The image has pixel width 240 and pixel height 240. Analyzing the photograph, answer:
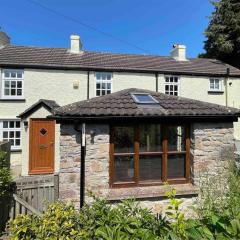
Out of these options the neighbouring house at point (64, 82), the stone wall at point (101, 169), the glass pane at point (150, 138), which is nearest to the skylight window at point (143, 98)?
the glass pane at point (150, 138)

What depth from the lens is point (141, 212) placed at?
153 inches

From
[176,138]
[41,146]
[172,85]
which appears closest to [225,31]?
[172,85]

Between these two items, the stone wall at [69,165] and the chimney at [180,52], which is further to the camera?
the chimney at [180,52]

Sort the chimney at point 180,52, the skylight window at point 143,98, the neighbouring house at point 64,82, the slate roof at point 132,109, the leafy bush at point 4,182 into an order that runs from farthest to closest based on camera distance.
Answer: the chimney at point 180,52
the neighbouring house at point 64,82
the skylight window at point 143,98
the slate roof at point 132,109
the leafy bush at point 4,182

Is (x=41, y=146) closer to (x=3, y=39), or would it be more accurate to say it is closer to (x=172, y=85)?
(x=3, y=39)

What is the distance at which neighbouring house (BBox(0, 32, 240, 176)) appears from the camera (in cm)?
1251

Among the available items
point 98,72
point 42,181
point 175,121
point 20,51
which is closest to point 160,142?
point 175,121

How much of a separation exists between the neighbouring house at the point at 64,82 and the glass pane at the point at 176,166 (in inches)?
236

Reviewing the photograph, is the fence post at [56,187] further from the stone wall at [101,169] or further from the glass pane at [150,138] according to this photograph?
the glass pane at [150,138]

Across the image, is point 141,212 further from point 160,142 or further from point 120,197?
point 160,142

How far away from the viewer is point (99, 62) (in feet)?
55.6

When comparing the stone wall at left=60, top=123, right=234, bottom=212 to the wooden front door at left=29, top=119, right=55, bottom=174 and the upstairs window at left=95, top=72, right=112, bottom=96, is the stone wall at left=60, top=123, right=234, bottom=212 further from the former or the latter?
the upstairs window at left=95, top=72, right=112, bottom=96

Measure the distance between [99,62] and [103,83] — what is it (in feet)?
4.91

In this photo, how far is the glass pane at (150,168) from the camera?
7207 millimetres
